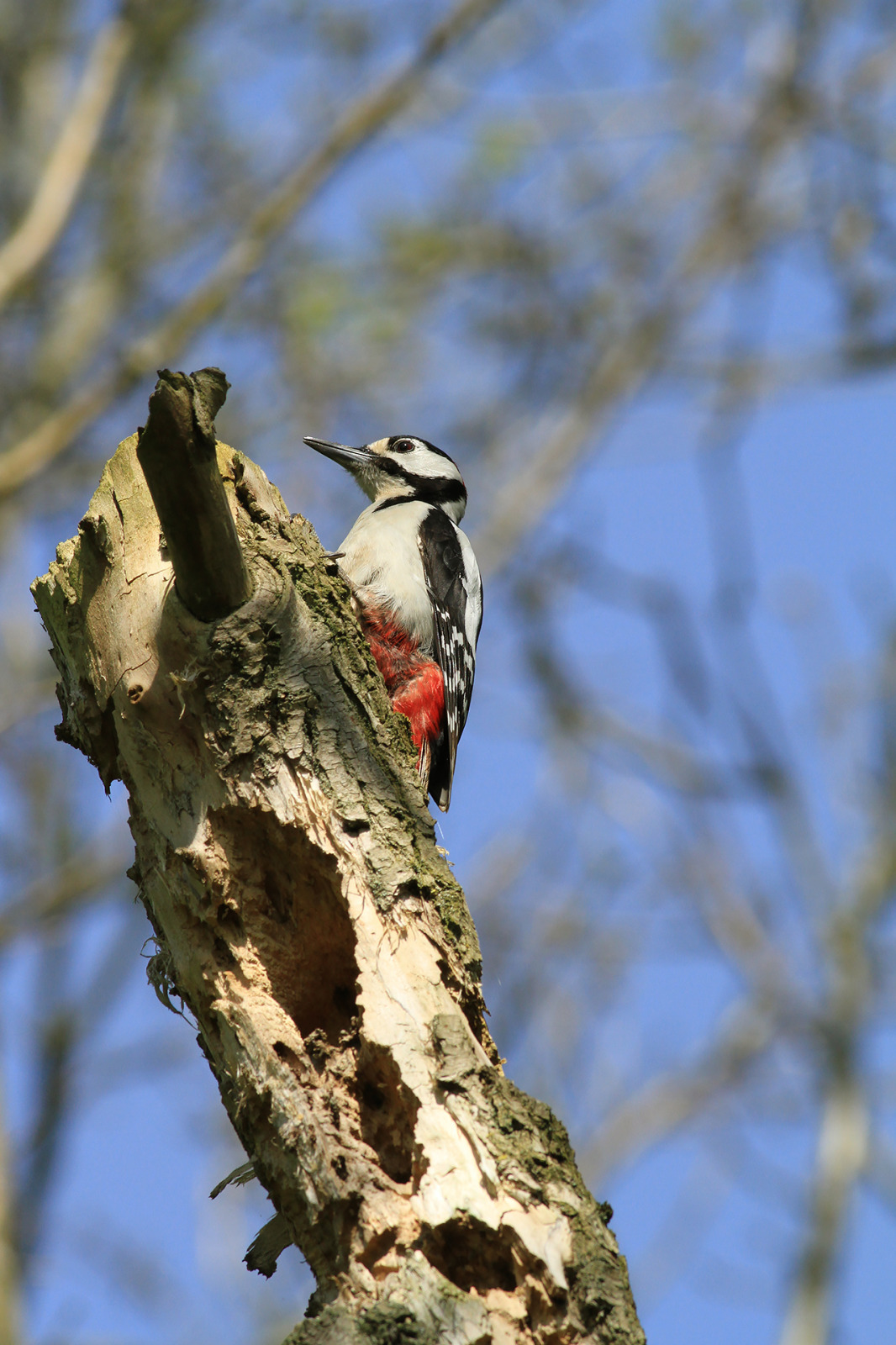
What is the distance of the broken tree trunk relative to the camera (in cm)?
205

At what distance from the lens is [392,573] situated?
4445mm

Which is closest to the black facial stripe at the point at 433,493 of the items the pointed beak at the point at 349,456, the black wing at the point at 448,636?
the pointed beak at the point at 349,456

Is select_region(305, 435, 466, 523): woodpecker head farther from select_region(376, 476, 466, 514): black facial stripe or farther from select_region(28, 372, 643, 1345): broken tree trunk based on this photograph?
select_region(28, 372, 643, 1345): broken tree trunk

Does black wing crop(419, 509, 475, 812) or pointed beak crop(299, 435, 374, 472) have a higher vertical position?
pointed beak crop(299, 435, 374, 472)

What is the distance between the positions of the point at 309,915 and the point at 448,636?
213 cm

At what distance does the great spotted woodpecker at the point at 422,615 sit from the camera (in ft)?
14.3

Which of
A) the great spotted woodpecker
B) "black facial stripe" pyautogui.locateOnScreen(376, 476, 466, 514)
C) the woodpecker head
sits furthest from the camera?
the woodpecker head

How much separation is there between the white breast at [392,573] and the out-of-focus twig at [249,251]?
1.79 metres

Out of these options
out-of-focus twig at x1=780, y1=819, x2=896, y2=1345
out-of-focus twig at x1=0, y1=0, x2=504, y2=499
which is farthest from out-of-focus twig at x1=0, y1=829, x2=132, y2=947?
out-of-focus twig at x1=780, y1=819, x2=896, y2=1345

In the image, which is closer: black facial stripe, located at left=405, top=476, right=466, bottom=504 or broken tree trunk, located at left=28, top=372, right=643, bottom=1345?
broken tree trunk, located at left=28, top=372, right=643, bottom=1345

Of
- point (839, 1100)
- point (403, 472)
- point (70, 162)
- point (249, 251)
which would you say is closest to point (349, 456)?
point (403, 472)

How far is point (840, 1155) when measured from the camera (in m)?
8.32

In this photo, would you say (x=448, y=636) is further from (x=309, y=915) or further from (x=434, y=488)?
(x=309, y=915)

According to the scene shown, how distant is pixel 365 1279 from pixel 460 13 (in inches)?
237
